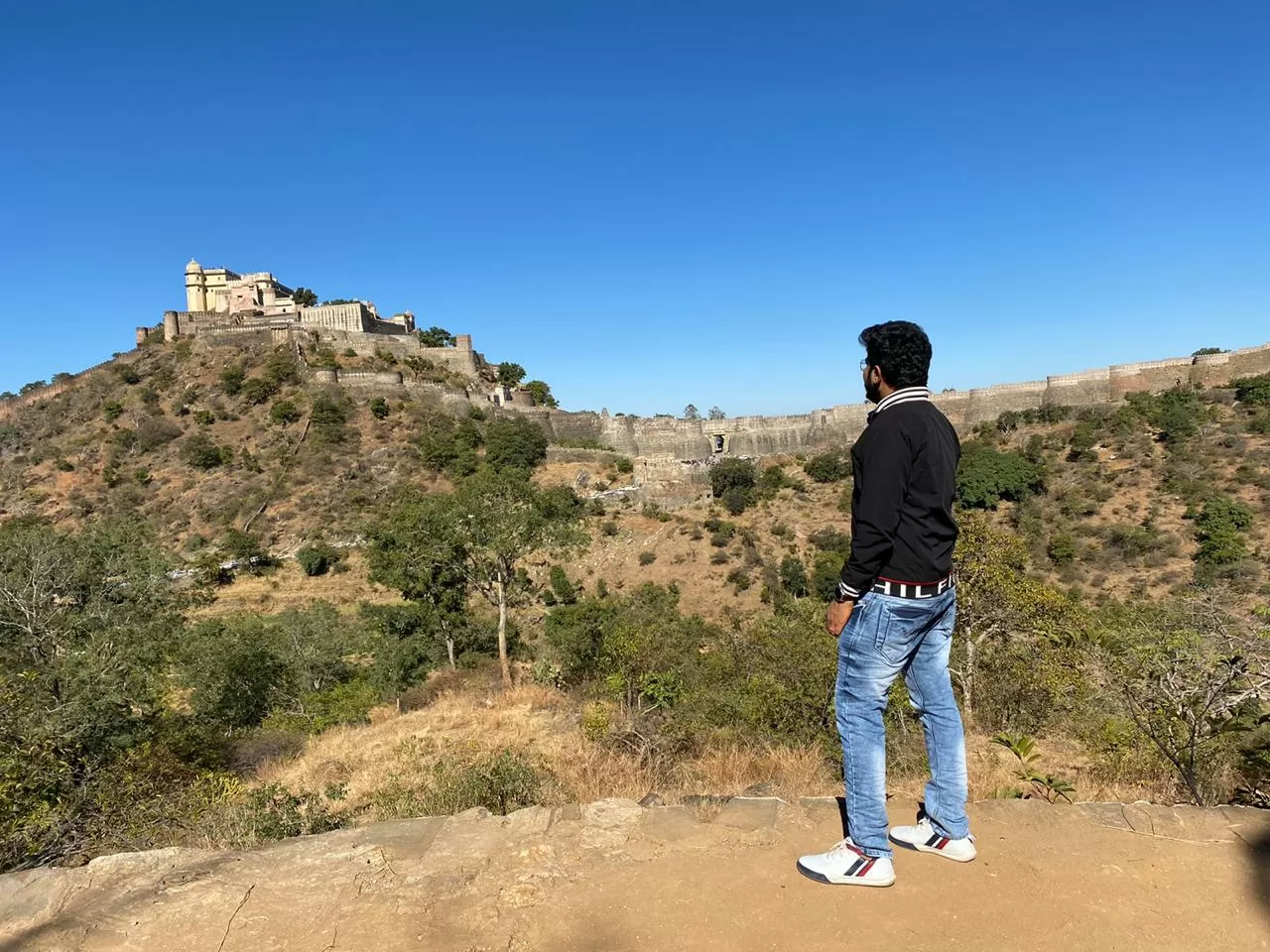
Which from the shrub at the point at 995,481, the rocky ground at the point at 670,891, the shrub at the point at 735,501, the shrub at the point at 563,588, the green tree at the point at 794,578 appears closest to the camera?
the rocky ground at the point at 670,891

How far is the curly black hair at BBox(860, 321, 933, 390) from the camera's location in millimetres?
2266

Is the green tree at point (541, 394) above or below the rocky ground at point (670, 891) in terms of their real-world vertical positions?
above

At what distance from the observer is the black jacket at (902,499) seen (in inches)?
84.5

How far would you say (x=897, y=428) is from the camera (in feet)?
7.13

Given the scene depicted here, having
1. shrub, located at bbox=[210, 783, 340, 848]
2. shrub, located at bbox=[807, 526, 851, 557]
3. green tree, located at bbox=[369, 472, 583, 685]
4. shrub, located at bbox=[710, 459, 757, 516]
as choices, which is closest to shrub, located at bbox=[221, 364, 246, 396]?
shrub, located at bbox=[710, 459, 757, 516]

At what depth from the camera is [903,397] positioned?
2.25 meters

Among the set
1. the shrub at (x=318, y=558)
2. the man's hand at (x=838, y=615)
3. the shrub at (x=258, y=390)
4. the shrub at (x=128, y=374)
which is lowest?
the shrub at (x=318, y=558)

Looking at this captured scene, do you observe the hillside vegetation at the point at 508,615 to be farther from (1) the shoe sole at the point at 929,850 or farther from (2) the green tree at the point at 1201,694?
(1) the shoe sole at the point at 929,850

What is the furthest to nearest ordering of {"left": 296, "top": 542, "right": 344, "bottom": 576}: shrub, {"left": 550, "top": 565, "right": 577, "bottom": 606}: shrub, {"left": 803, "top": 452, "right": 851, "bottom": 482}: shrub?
{"left": 803, "top": 452, "right": 851, "bottom": 482}: shrub
{"left": 296, "top": 542, "right": 344, "bottom": 576}: shrub
{"left": 550, "top": 565, "right": 577, "bottom": 606}: shrub

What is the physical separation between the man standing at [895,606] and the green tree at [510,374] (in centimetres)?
4644

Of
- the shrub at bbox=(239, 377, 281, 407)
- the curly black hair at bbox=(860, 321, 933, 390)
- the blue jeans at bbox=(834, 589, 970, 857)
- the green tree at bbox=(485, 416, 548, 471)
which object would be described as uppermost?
the shrub at bbox=(239, 377, 281, 407)

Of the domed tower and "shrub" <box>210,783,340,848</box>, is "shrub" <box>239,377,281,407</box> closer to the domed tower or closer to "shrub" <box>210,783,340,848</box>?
the domed tower

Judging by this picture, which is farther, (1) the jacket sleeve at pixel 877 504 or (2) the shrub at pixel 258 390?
(2) the shrub at pixel 258 390

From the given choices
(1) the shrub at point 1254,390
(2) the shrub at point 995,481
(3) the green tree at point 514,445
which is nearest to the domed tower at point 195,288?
(3) the green tree at point 514,445
